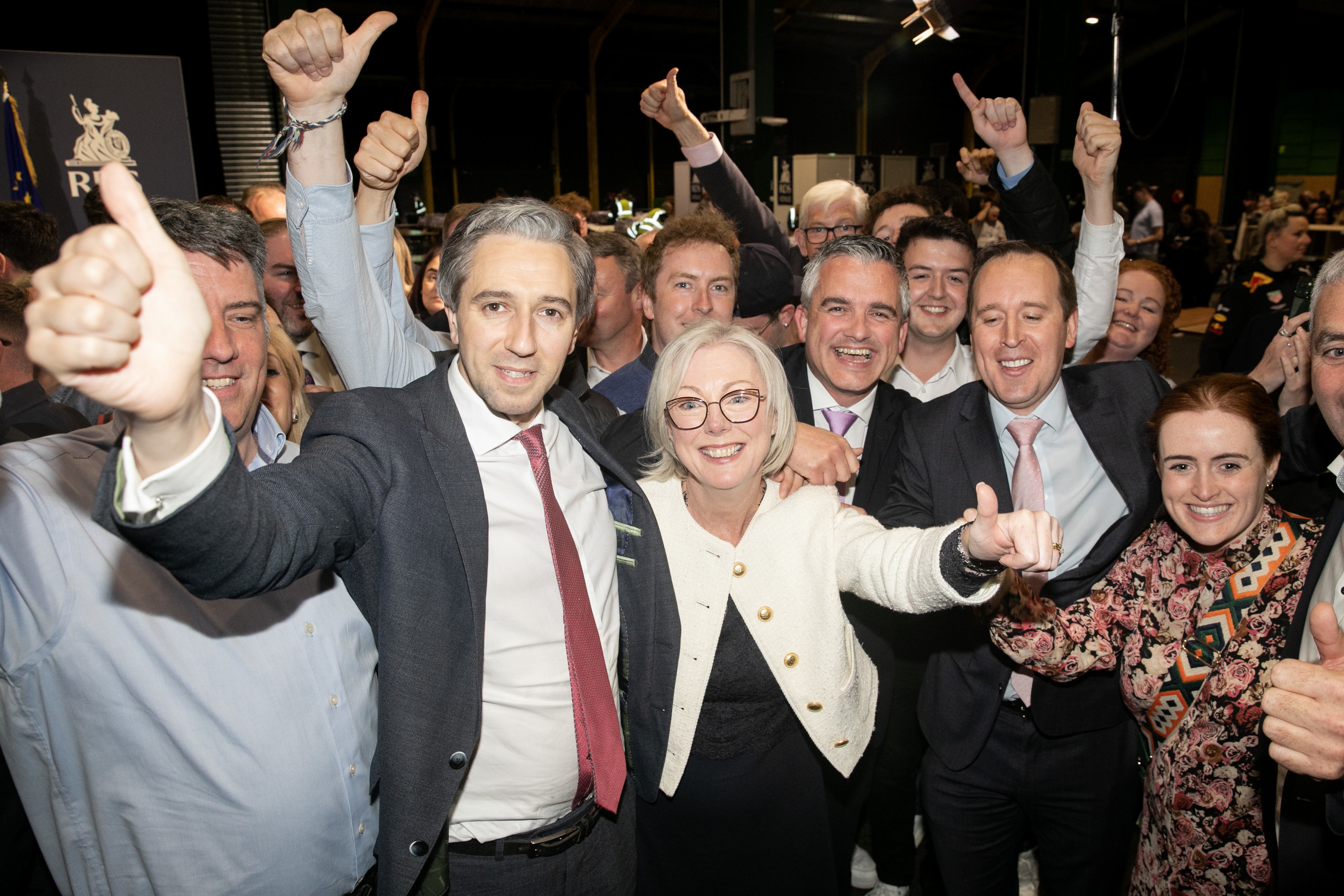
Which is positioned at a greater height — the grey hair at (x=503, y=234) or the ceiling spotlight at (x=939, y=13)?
the ceiling spotlight at (x=939, y=13)

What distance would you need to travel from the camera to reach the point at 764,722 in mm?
1843

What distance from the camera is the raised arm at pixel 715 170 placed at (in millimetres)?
3229

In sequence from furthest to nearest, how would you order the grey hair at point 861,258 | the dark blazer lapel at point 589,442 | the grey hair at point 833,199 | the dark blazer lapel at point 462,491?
1. the grey hair at point 833,199
2. the grey hair at point 861,258
3. the dark blazer lapel at point 589,442
4. the dark blazer lapel at point 462,491

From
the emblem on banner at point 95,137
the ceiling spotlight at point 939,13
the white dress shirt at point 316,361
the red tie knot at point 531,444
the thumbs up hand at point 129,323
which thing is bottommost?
the red tie knot at point 531,444

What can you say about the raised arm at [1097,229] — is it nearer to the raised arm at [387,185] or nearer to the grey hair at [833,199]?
the grey hair at [833,199]

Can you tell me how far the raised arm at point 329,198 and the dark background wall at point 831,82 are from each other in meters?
13.7

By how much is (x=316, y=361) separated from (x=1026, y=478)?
8.86 ft

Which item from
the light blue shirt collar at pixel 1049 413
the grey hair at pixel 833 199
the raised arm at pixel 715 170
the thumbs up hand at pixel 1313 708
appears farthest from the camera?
the grey hair at pixel 833 199

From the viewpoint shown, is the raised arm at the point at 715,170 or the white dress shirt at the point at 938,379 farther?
the raised arm at the point at 715,170

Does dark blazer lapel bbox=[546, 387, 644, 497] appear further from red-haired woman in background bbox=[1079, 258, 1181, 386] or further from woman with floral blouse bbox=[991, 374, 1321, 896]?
red-haired woman in background bbox=[1079, 258, 1181, 386]

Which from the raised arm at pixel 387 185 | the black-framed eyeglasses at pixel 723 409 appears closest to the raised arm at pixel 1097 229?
the black-framed eyeglasses at pixel 723 409

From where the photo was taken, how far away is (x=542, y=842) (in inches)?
61.9

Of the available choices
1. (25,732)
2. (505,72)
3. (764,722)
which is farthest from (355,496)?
(505,72)

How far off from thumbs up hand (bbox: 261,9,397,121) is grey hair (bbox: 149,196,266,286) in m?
0.25
